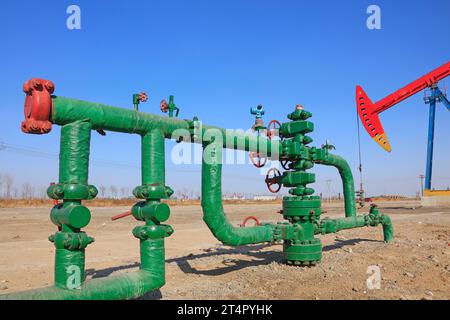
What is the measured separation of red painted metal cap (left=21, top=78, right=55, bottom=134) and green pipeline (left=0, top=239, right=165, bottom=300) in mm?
1326

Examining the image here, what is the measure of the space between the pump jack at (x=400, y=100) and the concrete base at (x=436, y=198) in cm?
44

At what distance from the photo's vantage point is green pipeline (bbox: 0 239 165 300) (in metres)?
2.85

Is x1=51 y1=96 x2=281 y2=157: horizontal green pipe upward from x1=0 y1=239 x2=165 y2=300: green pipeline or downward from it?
upward

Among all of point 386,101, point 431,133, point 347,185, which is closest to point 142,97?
point 347,185

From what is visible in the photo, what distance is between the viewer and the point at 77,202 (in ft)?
10.5

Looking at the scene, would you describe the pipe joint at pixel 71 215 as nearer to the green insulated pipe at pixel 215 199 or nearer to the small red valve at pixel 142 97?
the small red valve at pixel 142 97

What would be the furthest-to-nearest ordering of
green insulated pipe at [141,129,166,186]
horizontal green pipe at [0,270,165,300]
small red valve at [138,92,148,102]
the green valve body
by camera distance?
1. the green valve body
2. small red valve at [138,92,148,102]
3. green insulated pipe at [141,129,166,186]
4. horizontal green pipe at [0,270,165,300]

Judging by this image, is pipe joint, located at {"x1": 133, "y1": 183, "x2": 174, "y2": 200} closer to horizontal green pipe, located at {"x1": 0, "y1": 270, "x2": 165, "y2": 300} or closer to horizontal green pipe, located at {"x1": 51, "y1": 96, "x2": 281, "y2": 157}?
horizontal green pipe, located at {"x1": 51, "y1": 96, "x2": 281, "y2": 157}

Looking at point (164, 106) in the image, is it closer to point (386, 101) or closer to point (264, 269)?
point (264, 269)

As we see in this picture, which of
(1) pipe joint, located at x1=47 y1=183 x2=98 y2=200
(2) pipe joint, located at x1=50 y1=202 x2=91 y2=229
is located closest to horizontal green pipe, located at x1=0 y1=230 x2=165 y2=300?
(2) pipe joint, located at x1=50 y1=202 x2=91 y2=229

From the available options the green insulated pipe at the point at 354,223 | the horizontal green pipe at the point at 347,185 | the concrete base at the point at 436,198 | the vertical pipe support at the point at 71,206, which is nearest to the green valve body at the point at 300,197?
the green insulated pipe at the point at 354,223

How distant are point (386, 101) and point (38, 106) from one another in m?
20.2

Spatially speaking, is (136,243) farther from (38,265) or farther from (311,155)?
(311,155)

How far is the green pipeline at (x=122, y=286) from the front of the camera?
2.85 metres
